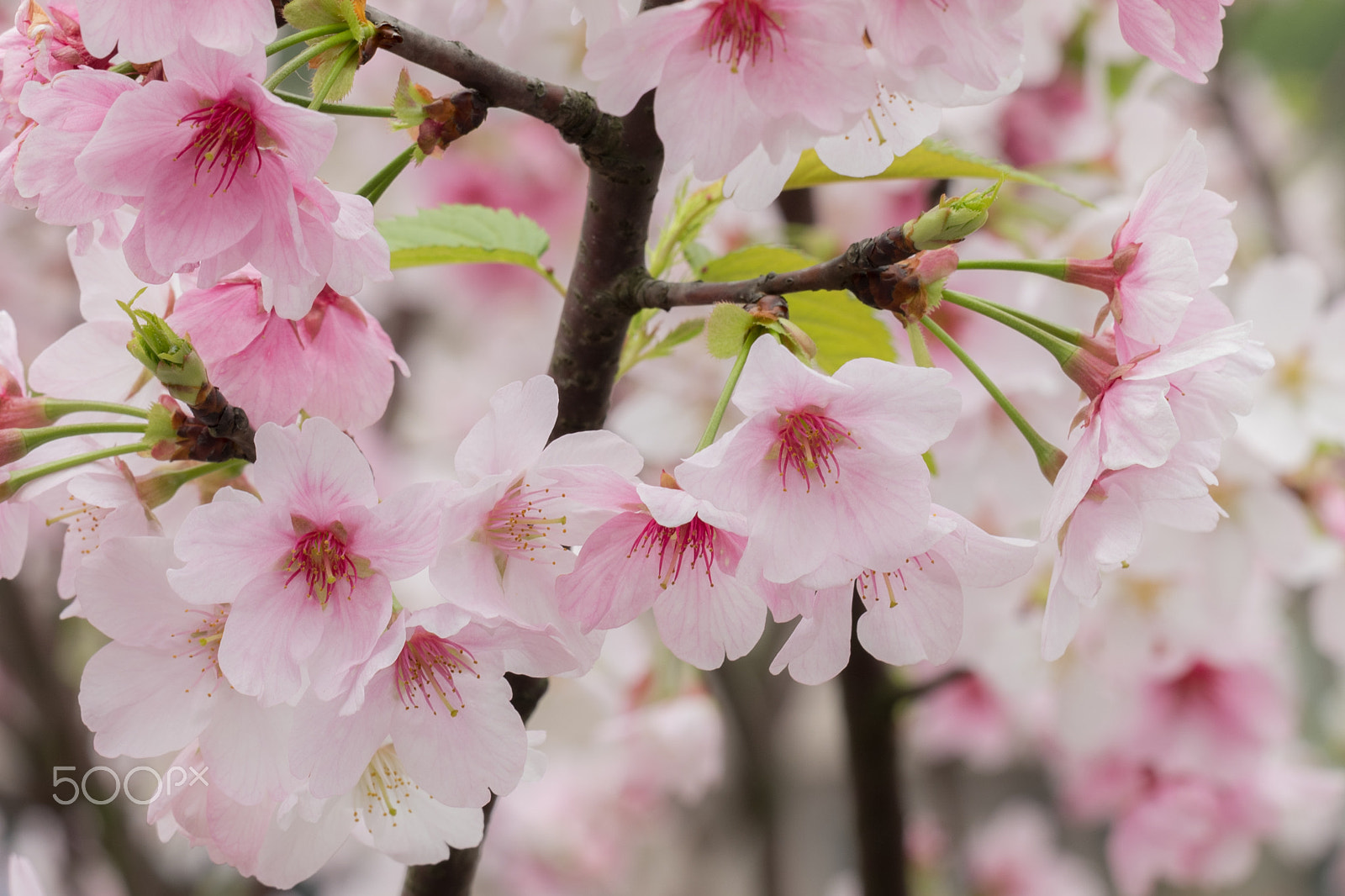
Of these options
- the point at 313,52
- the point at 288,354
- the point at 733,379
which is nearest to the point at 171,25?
the point at 313,52

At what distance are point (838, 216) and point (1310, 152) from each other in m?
2.22

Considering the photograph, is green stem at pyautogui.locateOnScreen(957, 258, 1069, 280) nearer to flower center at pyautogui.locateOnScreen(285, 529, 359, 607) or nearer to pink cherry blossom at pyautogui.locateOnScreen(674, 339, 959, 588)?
pink cherry blossom at pyautogui.locateOnScreen(674, 339, 959, 588)

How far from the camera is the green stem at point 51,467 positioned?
526 millimetres

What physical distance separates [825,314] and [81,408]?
418 millimetres

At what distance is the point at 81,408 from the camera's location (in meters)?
0.56

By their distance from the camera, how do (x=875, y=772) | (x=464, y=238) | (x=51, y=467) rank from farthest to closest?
(x=875, y=772) → (x=464, y=238) → (x=51, y=467)

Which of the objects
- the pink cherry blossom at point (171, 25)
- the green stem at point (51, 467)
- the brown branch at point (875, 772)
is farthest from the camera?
the brown branch at point (875, 772)

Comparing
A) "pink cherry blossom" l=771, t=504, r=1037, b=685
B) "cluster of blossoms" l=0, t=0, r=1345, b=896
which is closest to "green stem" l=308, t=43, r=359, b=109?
"cluster of blossoms" l=0, t=0, r=1345, b=896

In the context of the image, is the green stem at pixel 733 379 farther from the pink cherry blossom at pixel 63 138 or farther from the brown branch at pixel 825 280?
the pink cherry blossom at pixel 63 138

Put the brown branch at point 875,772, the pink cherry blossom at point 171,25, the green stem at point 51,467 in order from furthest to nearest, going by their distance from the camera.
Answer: the brown branch at point 875,772, the green stem at point 51,467, the pink cherry blossom at point 171,25

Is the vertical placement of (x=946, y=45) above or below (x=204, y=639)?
above

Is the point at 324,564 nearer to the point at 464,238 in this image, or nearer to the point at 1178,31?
the point at 464,238

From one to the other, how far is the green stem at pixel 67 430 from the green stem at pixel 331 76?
0.65ft

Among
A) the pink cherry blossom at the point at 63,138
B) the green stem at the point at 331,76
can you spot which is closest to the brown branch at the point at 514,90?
the green stem at the point at 331,76
